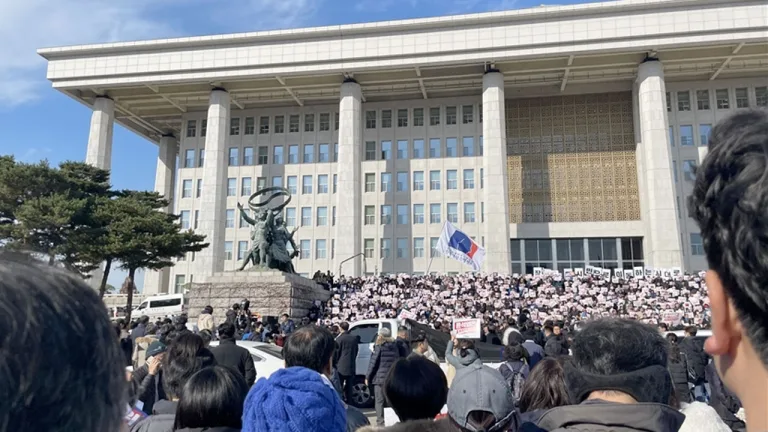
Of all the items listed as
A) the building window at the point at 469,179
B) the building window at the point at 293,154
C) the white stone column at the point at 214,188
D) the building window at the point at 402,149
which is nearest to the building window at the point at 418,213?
the building window at the point at 469,179

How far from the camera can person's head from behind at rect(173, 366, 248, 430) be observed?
288 centimetres

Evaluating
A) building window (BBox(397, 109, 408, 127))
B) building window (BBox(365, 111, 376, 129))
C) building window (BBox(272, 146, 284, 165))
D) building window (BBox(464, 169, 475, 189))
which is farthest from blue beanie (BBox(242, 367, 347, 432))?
building window (BBox(272, 146, 284, 165))

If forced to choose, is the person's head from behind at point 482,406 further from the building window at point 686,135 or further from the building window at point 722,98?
the building window at point 722,98

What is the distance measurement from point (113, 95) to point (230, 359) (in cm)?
5165

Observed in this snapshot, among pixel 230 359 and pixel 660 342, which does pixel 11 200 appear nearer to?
pixel 230 359

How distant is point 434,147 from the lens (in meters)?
52.6

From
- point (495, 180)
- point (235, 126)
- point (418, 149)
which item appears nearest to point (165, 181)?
point (235, 126)

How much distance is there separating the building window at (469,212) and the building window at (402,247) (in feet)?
17.8

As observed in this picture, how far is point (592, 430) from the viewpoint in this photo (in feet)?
7.28

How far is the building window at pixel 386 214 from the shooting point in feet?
168

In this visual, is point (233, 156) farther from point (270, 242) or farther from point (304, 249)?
point (270, 242)

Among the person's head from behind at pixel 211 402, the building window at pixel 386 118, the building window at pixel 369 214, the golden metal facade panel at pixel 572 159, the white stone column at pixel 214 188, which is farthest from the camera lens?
the building window at pixel 386 118

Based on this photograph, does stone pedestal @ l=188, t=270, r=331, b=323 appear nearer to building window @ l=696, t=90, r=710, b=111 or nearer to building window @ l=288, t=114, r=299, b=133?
building window @ l=288, t=114, r=299, b=133

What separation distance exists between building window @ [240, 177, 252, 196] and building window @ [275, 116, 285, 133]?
212 inches
